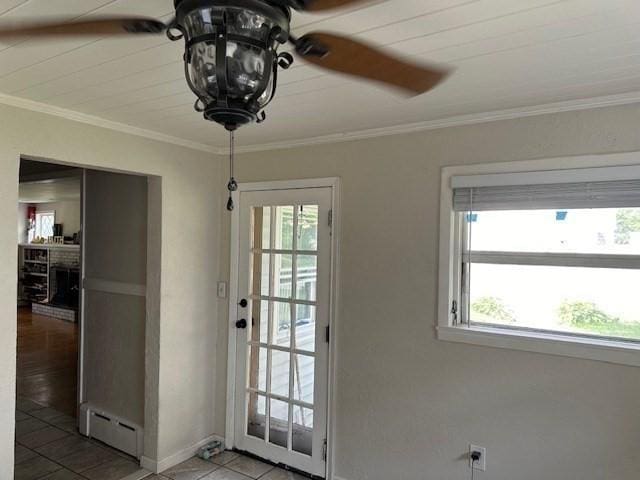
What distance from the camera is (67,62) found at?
5.60 ft

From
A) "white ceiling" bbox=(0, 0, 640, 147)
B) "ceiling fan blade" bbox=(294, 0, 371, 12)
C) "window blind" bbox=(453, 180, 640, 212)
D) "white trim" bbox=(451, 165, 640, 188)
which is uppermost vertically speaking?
"white ceiling" bbox=(0, 0, 640, 147)

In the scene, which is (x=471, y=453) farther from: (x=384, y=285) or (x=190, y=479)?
(x=190, y=479)

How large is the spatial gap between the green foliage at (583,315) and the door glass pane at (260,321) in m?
1.92

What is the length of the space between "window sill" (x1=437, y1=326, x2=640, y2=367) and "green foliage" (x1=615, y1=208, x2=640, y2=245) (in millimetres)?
500

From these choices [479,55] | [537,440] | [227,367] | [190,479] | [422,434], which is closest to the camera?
[479,55]

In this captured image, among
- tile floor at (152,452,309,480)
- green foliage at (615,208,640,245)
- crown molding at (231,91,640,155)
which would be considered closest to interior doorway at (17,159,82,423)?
tile floor at (152,452,309,480)

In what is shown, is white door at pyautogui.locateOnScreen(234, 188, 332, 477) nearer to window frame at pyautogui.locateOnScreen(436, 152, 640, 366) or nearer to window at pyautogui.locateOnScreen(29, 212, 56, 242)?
window frame at pyautogui.locateOnScreen(436, 152, 640, 366)

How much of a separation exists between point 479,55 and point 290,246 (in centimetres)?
183

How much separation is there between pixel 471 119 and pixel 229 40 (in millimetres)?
1785

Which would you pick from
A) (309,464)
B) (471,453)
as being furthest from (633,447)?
(309,464)

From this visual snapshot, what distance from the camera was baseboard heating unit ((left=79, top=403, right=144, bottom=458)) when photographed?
10.4ft

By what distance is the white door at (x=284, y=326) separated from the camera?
9.52 feet

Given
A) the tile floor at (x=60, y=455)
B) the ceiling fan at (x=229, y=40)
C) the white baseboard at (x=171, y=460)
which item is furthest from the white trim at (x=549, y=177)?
the tile floor at (x=60, y=455)

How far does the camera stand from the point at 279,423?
3117 mm
